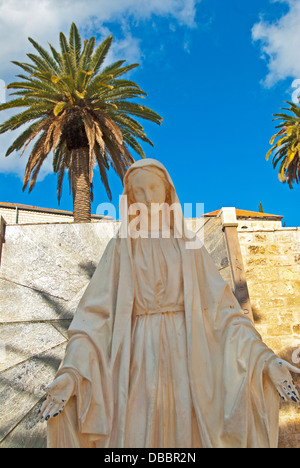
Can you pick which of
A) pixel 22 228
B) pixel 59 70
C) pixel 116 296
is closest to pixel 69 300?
pixel 22 228

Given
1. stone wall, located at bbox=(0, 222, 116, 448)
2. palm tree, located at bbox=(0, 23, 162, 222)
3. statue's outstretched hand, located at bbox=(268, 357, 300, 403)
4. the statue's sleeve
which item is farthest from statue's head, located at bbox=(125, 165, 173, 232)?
palm tree, located at bbox=(0, 23, 162, 222)

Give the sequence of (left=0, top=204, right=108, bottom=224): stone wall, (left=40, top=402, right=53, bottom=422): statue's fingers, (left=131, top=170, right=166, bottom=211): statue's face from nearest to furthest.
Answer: (left=40, top=402, right=53, bottom=422): statue's fingers < (left=131, top=170, right=166, bottom=211): statue's face < (left=0, top=204, right=108, bottom=224): stone wall

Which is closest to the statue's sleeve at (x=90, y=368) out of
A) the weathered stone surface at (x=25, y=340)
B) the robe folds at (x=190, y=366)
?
the robe folds at (x=190, y=366)

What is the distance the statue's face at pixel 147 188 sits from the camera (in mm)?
3188

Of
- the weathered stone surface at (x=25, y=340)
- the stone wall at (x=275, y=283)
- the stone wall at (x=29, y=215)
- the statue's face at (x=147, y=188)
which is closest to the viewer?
the statue's face at (x=147, y=188)

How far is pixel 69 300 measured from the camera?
28.8 ft

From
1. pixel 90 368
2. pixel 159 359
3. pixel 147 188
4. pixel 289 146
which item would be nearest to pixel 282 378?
pixel 159 359

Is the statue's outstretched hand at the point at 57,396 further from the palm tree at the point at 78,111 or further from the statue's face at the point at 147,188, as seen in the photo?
the palm tree at the point at 78,111

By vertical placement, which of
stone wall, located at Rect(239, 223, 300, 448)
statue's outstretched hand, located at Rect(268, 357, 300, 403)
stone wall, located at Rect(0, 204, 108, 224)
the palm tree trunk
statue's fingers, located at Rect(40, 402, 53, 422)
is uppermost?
stone wall, located at Rect(0, 204, 108, 224)

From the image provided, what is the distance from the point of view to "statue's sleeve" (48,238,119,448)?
2.29 m

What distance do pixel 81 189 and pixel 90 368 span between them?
40.2 feet

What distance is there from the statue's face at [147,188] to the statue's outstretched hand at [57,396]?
139 centimetres

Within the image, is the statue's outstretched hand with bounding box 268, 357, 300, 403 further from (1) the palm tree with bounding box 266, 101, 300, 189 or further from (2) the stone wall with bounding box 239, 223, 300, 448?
(1) the palm tree with bounding box 266, 101, 300, 189

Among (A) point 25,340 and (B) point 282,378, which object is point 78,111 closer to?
(A) point 25,340
